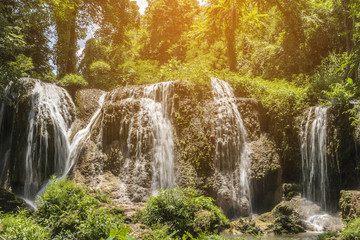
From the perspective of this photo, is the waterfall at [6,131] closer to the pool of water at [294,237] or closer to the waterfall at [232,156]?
the waterfall at [232,156]

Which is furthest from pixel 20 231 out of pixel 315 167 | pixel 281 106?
pixel 281 106

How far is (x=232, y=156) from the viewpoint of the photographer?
11.6m

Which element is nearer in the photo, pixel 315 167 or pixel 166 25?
pixel 315 167

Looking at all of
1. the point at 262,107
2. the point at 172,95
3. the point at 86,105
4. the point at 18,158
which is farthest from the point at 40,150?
the point at 262,107

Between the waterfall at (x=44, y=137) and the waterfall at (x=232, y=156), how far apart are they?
6571 millimetres

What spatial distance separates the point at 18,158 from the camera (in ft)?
39.5

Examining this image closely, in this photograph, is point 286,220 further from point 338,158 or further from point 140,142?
point 140,142

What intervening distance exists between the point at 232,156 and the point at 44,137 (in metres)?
7.90

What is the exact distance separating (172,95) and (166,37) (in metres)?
15.3

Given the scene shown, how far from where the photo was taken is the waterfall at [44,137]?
1195 centimetres

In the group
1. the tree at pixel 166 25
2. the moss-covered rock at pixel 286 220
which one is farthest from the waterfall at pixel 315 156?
the tree at pixel 166 25

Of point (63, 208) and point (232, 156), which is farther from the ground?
point (232, 156)

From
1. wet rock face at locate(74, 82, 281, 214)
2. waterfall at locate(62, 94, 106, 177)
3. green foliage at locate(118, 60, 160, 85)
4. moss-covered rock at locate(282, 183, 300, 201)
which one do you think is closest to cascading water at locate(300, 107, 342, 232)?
moss-covered rock at locate(282, 183, 300, 201)

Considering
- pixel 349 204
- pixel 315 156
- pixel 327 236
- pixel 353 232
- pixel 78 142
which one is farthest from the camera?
pixel 78 142
